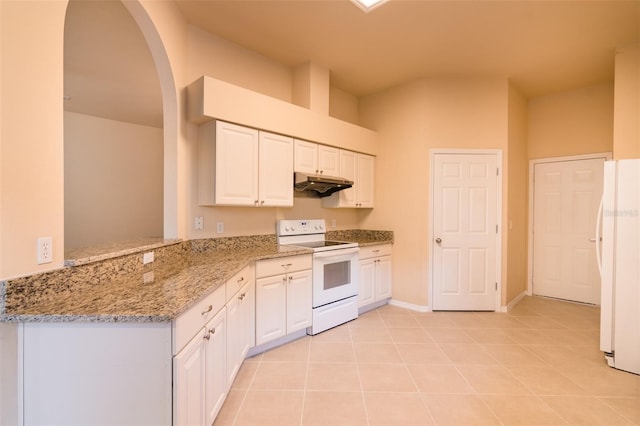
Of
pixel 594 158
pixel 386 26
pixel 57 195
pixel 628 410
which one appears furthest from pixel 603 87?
pixel 57 195

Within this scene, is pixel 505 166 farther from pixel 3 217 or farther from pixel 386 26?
pixel 3 217

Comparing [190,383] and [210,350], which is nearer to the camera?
[190,383]

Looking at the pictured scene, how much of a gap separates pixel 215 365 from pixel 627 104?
4.34 metres

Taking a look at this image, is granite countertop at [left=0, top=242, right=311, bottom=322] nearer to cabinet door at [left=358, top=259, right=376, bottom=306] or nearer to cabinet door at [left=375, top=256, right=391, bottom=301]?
cabinet door at [left=358, top=259, right=376, bottom=306]

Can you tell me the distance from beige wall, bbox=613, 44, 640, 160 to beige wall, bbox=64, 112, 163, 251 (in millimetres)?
6523

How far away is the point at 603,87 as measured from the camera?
378cm

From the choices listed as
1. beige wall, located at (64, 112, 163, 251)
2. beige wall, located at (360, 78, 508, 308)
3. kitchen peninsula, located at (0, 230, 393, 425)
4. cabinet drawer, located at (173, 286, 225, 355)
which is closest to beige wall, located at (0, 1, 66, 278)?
kitchen peninsula, located at (0, 230, 393, 425)

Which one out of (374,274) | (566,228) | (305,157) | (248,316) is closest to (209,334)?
(248,316)

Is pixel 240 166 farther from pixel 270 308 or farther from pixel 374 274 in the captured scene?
pixel 374 274

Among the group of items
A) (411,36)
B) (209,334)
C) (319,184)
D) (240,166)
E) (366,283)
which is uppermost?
(411,36)

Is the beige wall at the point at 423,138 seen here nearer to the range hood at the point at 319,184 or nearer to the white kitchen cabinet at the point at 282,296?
the range hood at the point at 319,184

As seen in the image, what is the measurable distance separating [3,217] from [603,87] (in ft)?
19.5

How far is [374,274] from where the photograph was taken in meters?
3.67

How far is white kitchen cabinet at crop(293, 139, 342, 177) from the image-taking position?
312 cm
